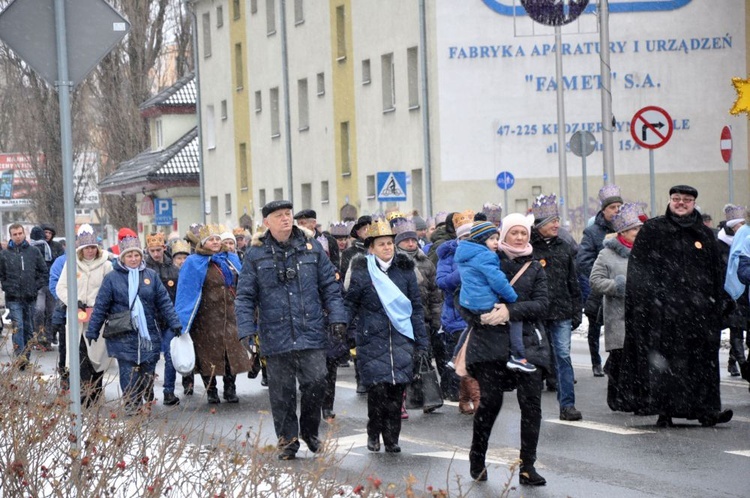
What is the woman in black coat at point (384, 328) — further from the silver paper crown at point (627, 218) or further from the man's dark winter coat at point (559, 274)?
the silver paper crown at point (627, 218)

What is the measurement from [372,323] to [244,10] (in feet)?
139

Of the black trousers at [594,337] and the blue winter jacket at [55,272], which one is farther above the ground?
the blue winter jacket at [55,272]

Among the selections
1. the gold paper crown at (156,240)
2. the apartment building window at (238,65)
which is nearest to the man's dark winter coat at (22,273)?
the gold paper crown at (156,240)

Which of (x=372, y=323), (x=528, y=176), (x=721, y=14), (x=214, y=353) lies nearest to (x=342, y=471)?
(x=372, y=323)

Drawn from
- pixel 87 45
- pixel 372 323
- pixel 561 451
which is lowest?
pixel 561 451

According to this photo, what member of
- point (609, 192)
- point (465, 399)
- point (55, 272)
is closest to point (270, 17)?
point (55, 272)

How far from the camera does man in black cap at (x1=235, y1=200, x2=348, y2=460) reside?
10594mm

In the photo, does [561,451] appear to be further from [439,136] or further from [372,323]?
[439,136]

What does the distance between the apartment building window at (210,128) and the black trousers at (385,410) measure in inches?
1825

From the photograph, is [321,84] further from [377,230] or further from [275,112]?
[377,230]

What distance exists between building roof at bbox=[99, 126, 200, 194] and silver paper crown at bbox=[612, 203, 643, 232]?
4561 cm

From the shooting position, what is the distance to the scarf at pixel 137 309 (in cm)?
1362

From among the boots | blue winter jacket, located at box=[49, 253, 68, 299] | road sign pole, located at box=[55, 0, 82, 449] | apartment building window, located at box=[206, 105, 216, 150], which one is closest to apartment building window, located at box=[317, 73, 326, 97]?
apartment building window, located at box=[206, 105, 216, 150]

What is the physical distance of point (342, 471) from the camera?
10.1 metres
